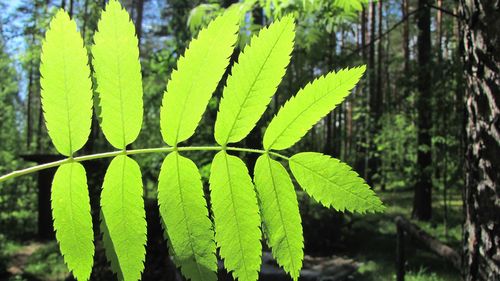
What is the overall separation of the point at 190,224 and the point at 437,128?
477 inches

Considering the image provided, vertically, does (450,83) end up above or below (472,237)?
above

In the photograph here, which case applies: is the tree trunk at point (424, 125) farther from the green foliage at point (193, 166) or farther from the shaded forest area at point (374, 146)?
the green foliage at point (193, 166)

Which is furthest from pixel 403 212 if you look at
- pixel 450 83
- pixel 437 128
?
pixel 450 83

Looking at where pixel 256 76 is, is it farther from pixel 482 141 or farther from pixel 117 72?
pixel 482 141

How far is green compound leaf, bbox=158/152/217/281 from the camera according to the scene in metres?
0.60

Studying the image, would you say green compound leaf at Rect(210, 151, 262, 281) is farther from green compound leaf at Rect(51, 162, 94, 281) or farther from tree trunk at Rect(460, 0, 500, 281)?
tree trunk at Rect(460, 0, 500, 281)

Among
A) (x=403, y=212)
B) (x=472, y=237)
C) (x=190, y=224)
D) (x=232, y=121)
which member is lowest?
(x=403, y=212)

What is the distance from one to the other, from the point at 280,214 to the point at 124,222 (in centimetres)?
21

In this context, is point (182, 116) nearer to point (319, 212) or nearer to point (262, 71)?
point (262, 71)

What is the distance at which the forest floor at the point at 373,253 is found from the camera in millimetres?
9461

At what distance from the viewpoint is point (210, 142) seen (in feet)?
32.2

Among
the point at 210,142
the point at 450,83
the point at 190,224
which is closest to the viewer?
the point at 190,224

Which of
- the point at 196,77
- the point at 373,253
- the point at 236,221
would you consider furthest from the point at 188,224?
the point at 373,253

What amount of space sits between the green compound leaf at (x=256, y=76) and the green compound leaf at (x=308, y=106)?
0.04 meters
